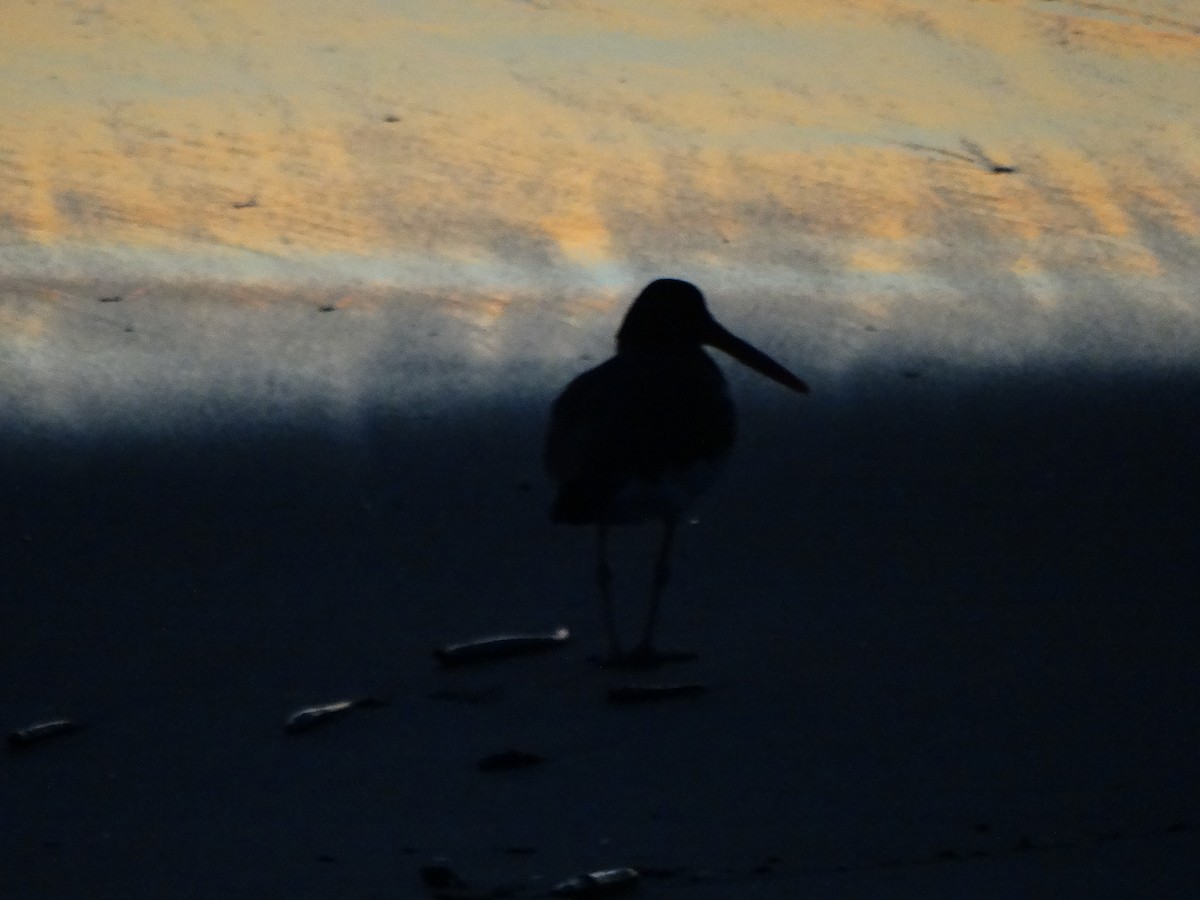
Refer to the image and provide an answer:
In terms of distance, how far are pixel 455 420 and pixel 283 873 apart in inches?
86.9

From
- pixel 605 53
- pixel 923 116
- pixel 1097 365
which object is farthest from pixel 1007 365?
pixel 605 53

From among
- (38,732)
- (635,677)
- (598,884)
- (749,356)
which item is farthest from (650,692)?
(749,356)

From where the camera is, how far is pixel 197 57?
6.52 meters

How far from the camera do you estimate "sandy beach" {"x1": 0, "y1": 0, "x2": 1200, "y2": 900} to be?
312 centimetres

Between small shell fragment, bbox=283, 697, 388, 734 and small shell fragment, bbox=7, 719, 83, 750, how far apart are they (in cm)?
34

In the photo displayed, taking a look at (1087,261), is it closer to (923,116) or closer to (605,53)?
(923,116)

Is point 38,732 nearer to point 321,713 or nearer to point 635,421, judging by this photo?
point 321,713

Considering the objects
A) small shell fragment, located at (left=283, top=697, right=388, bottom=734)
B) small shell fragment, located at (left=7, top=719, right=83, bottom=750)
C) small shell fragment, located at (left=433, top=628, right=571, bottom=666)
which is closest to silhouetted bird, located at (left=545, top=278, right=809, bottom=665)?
small shell fragment, located at (left=433, top=628, right=571, bottom=666)

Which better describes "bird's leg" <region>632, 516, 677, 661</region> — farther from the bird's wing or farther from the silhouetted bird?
the bird's wing

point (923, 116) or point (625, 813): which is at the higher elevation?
point (923, 116)

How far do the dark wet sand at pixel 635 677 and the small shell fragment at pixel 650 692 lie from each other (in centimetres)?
3

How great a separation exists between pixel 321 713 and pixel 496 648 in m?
0.44

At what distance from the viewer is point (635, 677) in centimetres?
376

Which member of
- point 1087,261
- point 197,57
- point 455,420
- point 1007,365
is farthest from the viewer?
point 197,57
